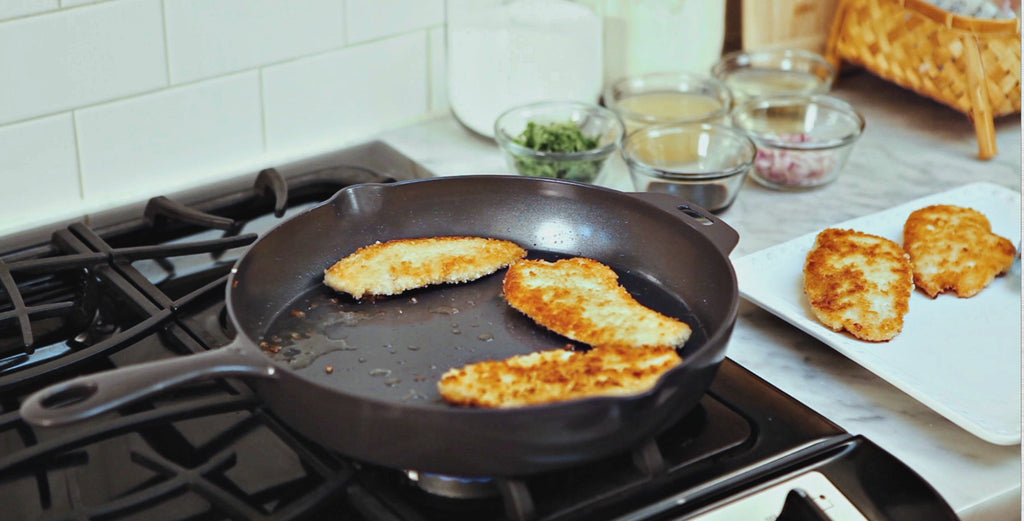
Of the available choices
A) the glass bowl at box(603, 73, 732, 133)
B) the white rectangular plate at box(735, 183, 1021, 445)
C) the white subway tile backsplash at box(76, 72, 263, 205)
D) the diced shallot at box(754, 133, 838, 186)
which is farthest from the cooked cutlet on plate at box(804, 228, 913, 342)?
the white subway tile backsplash at box(76, 72, 263, 205)

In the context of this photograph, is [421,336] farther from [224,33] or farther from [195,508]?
[224,33]

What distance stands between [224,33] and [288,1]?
89mm

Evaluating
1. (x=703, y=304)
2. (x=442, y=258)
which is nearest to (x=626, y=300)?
(x=703, y=304)

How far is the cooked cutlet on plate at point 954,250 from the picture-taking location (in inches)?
45.0

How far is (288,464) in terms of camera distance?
873 mm

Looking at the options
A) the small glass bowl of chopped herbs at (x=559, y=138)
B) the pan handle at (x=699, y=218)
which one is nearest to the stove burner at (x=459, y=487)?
the pan handle at (x=699, y=218)

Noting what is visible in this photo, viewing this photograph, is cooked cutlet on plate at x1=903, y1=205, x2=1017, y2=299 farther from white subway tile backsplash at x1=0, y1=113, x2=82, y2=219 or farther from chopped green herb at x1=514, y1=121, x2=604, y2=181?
white subway tile backsplash at x1=0, y1=113, x2=82, y2=219

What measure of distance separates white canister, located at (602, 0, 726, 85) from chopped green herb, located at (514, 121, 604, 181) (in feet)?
0.80

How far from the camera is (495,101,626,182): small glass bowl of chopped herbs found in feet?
4.33

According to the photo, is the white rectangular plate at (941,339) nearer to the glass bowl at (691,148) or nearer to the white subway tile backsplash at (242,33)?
the glass bowl at (691,148)

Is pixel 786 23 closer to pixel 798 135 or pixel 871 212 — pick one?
pixel 798 135

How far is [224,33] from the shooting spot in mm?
1298

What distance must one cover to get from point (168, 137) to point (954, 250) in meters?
0.89

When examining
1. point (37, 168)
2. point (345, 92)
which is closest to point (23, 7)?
point (37, 168)
